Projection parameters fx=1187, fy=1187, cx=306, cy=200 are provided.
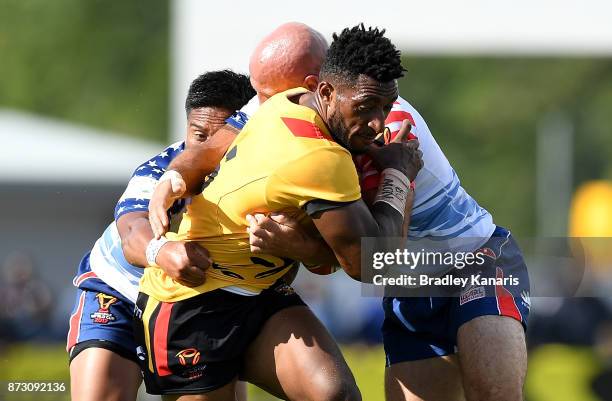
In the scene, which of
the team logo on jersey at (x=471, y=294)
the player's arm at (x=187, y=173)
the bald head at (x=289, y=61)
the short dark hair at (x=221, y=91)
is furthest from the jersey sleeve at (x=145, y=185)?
the team logo on jersey at (x=471, y=294)

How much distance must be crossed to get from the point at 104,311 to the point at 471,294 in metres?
2.01

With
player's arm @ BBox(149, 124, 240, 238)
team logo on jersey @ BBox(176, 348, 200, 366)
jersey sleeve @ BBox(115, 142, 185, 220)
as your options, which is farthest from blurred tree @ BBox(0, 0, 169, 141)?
team logo on jersey @ BBox(176, 348, 200, 366)

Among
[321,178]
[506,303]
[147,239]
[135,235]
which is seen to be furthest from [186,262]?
[506,303]

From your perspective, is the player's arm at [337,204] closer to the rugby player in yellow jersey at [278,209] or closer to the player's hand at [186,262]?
the rugby player in yellow jersey at [278,209]

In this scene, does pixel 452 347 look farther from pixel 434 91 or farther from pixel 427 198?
pixel 434 91

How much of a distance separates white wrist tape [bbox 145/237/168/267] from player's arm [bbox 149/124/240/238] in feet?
0.16

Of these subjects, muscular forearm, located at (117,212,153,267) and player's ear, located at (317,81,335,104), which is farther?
muscular forearm, located at (117,212,153,267)

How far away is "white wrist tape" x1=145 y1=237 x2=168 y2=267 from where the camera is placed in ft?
18.2

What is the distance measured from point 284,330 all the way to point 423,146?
1.20m

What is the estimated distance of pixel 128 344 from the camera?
254 inches

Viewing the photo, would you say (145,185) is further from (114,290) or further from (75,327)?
(75,327)

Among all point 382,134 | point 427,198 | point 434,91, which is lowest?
point 434,91

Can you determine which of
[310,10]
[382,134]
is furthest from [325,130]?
[310,10]

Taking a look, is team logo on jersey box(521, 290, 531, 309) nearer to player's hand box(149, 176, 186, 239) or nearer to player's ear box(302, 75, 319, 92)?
player's ear box(302, 75, 319, 92)
